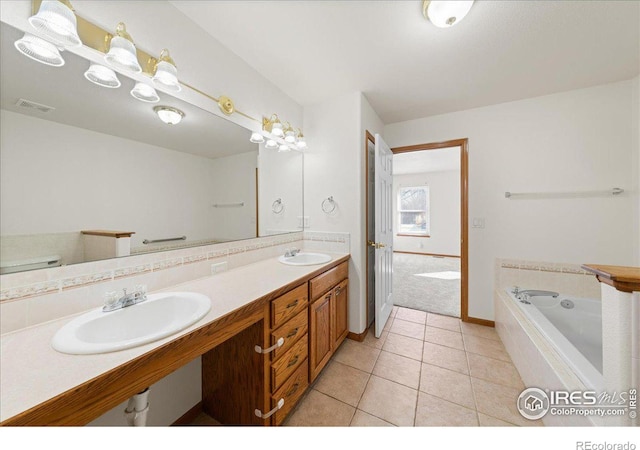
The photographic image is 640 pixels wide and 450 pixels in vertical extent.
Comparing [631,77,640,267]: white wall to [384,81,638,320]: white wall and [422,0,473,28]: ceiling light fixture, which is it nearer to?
[384,81,638,320]: white wall

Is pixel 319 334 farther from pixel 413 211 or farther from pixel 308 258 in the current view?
pixel 413 211

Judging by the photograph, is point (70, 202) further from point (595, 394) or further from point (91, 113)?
point (595, 394)

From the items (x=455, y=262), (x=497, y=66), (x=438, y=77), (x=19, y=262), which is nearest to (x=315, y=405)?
(x=19, y=262)

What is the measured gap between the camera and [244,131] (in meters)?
1.74

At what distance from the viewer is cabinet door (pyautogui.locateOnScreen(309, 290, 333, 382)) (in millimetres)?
1525

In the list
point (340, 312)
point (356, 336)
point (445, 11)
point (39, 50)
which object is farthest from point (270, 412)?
point (445, 11)

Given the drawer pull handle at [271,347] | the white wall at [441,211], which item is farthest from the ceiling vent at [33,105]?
the white wall at [441,211]

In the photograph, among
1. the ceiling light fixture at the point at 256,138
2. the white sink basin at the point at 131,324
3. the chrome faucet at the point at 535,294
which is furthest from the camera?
the chrome faucet at the point at 535,294

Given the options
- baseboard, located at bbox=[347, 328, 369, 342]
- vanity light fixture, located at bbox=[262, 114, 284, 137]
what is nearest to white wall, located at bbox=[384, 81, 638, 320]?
baseboard, located at bbox=[347, 328, 369, 342]

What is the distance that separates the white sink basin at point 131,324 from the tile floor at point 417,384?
95 centimetres

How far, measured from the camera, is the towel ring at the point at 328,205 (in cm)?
224

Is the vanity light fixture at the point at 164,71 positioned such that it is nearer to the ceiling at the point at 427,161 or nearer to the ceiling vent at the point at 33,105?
the ceiling vent at the point at 33,105

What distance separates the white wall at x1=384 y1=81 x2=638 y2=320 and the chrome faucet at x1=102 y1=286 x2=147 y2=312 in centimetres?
294

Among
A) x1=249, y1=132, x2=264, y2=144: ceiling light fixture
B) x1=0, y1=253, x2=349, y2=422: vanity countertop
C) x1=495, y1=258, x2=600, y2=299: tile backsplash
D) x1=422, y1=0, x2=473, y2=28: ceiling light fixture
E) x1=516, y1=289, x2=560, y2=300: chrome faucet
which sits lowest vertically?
x1=516, y1=289, x2=560, y2=300: chrome faucet
